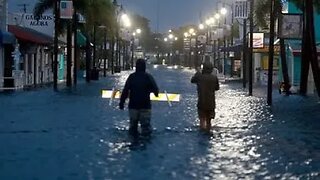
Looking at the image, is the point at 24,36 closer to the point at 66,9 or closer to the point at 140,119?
the point at 66,9

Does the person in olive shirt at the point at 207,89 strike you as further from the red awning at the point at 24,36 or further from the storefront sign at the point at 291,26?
the red awning at the point at 24,36

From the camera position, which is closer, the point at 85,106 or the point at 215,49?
the point at 85,106

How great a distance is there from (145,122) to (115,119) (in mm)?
5611

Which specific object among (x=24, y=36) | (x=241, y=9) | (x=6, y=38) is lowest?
(x=6, y=38)

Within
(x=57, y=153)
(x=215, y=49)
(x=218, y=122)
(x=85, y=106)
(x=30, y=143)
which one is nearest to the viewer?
(x=57, y=153)

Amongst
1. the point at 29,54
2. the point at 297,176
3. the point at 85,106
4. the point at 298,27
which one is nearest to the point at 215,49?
the point at 29,54

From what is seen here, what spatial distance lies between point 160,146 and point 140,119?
1.28 metres

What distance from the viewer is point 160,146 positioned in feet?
52.6

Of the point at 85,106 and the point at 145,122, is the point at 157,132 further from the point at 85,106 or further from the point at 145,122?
the point at 85,106

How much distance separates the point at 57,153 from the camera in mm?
14672

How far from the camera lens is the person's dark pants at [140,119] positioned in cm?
1692

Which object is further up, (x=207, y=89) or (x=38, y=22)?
(x=38, y=22)

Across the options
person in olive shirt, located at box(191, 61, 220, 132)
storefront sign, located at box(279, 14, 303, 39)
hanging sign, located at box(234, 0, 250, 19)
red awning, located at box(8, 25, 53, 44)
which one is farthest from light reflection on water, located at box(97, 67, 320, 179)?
red awning, located at box(8, 25, 53, 44)

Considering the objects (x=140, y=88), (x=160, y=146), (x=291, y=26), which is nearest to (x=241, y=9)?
(x=291, y=26)
